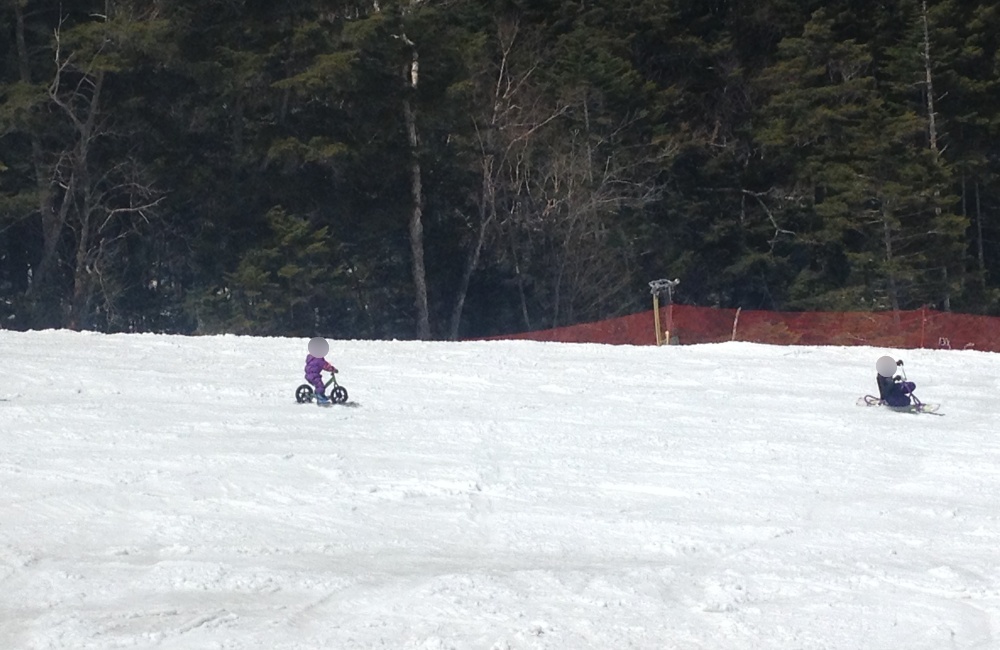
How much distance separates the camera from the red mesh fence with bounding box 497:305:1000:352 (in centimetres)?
2503

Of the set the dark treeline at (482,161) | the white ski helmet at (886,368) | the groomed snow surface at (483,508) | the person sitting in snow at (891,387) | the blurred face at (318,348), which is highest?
the dark treeline at (482,161)

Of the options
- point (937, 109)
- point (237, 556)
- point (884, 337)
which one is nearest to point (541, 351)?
point (884, 337)

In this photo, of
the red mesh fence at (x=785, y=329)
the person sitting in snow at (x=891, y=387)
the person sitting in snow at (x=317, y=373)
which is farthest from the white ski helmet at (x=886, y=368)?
the red mesh fence at (x=785, y=329)

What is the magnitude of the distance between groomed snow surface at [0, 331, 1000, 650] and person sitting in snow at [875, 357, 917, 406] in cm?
25

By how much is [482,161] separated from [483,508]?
27.9 m

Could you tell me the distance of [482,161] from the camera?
122 feet

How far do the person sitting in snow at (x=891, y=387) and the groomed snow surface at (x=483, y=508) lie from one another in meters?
0.25

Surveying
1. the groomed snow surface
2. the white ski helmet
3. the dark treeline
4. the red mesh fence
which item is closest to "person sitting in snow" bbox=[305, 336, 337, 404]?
the groomed snow surface

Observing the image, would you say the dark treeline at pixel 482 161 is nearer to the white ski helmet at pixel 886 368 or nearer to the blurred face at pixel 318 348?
the blurred face at pixel 318 348

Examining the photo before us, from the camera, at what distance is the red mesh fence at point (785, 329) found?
2503 cm

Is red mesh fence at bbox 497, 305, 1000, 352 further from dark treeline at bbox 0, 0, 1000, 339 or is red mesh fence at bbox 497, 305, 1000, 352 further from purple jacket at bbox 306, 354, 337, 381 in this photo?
purple jacket at bbox 306, 354, 337, 381

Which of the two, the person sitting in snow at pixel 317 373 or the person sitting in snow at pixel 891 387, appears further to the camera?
the person sitting in snow at pixel 891 387

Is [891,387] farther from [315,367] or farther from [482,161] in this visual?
[482,161]

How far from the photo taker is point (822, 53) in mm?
41188
